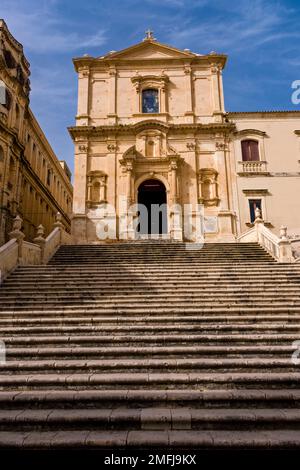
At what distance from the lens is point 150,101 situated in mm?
23672

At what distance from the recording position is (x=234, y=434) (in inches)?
181

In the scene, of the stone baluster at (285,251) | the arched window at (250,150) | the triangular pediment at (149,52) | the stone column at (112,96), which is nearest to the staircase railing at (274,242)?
the stone baluster at (285,251)

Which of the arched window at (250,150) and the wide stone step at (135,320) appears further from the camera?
the arched window at (250,150)

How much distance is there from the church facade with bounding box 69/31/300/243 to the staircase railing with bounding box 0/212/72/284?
607 centimetres

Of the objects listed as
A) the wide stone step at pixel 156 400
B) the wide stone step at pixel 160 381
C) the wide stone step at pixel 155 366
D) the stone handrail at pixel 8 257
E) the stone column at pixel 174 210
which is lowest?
the wide stone step at pixel 156 400

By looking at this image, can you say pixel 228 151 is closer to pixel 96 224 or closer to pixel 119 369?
pixel 96 224

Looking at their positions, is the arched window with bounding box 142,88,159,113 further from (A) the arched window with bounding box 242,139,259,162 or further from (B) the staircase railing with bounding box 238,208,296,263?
(B) the staircase railing with bounding box 238,208,296,263

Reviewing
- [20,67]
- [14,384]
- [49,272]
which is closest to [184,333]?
[14,384]

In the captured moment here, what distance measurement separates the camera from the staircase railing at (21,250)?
1112 cm

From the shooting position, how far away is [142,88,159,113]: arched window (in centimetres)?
2352

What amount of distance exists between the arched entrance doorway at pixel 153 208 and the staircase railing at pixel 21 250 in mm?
6766

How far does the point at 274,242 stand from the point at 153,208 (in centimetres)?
989

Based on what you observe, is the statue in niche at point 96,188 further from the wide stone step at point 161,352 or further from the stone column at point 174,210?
the wide stone step at point 161,352

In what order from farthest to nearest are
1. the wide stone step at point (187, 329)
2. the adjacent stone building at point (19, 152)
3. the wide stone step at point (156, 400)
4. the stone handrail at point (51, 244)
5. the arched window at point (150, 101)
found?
the arched window at point (150, 101), the adjacent stone building at point (19, 152), the stone handrail at point (51, 244), the wide stone step at point (187, 329), the wide stone step at point (156, 400)
